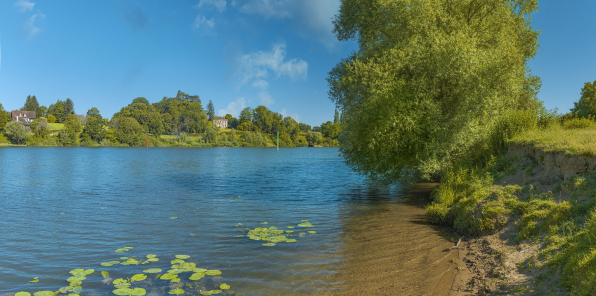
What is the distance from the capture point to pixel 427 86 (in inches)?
795

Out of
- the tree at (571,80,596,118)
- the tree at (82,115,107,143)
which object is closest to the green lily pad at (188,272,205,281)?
the tree at (571,80,596,118)

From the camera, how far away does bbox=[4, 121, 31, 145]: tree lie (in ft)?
441

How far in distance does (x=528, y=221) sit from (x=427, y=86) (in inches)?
465

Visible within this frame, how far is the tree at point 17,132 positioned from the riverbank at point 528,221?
173920 mm

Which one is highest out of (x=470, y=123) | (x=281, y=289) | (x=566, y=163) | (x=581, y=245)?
(x=470, y=123)

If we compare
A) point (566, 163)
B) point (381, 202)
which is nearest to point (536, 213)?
point (566, 163)

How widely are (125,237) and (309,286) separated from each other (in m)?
9.08

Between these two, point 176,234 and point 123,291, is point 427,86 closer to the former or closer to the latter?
point 176,234

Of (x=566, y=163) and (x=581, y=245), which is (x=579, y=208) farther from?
(x=566, y=163)

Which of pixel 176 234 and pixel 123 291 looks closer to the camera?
pixel 123 291

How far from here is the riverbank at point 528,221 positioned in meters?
7.27

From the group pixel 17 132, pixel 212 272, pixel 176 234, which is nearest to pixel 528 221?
pixel 212 272

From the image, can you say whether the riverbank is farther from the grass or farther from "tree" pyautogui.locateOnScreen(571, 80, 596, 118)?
"tree" pyautogui.locateOnScreen(571, 80, 596, 118)

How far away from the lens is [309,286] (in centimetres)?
891
